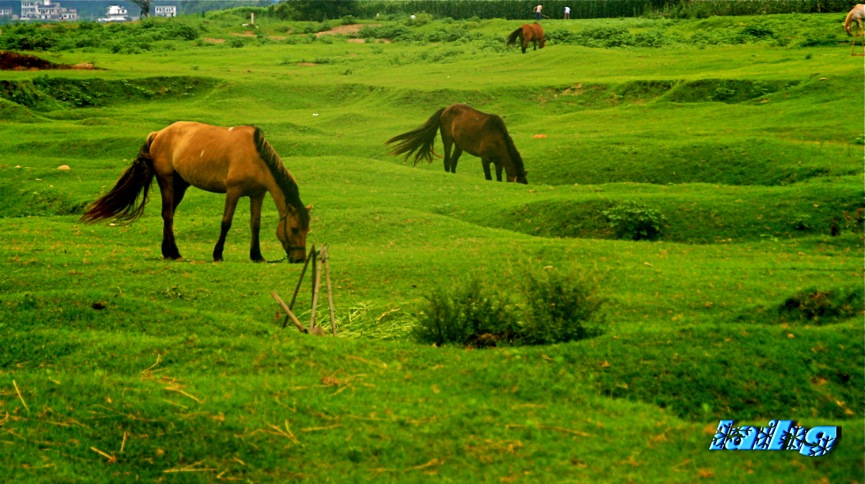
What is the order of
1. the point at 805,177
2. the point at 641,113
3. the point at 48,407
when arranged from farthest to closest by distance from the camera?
1. the point at 641,113
2. the point at 805,177
3. the point at 48,407

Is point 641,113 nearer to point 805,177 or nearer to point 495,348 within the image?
point 805,177

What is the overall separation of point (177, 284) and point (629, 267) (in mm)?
5464

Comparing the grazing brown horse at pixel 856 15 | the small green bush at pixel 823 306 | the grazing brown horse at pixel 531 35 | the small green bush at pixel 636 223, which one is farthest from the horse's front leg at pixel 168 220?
the grazing brown horse at pixel 531 35

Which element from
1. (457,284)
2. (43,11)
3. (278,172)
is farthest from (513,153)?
(43,11)

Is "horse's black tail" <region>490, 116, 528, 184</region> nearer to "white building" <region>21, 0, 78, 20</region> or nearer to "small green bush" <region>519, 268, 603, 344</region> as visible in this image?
"small green bush" <region>519, 268, 603, 344</region>

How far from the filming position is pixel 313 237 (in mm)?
14320

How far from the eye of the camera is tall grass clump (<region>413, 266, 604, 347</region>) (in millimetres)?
8680

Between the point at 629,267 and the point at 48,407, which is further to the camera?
the point at 629,267

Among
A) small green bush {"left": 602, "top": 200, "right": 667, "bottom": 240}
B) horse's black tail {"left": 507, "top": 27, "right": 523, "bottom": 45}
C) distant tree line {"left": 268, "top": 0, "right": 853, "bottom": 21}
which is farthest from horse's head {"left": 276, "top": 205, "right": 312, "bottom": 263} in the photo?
distant tree line {"left": 268, "top": 0, "right": 853, "bottom": 21}

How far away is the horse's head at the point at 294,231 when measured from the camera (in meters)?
11.9

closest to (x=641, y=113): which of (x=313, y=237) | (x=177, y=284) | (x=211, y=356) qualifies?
(x=313, y=237)

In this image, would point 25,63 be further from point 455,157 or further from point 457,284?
point 457,284

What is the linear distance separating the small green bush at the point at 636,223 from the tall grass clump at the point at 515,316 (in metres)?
5.21

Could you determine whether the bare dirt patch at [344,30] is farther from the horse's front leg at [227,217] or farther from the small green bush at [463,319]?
the small green bush at [463,319]
